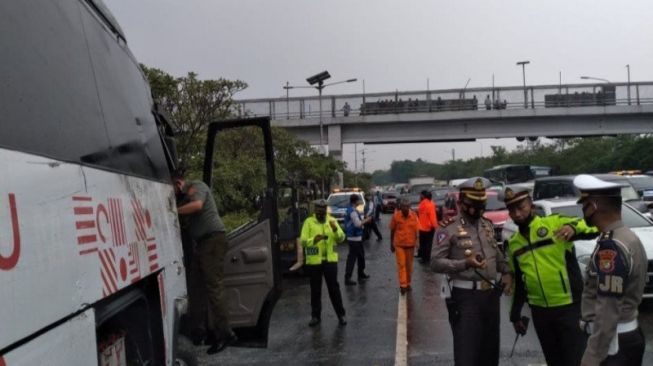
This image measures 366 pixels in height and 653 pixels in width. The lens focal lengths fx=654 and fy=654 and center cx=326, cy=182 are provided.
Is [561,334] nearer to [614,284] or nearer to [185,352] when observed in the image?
[614,284]

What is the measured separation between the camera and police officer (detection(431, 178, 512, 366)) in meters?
4.54

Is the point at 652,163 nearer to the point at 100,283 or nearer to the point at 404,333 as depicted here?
the point at 404,333

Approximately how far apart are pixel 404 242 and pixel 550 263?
22.1 ft

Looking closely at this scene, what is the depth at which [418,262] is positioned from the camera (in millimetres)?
15906

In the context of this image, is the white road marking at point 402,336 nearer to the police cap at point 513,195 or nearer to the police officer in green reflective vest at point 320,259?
the police officer in green reflective vest at point 320,259

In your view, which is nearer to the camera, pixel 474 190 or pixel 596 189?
pixel 596 189

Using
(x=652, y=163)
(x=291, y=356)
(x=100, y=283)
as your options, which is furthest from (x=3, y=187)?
(x=652, y=163)

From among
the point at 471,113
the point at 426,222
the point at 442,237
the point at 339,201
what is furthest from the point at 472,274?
the point at 471,113

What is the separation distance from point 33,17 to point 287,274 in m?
11.9

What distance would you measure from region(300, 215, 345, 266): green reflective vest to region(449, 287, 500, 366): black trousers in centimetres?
435

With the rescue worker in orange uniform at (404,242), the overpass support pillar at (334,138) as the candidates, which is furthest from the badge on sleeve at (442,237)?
the overpass support pillar at (334,138)

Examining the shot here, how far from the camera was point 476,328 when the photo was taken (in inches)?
178

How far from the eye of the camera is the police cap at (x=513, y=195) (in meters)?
4.49

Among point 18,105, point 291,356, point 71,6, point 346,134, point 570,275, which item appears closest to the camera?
point 18,105
